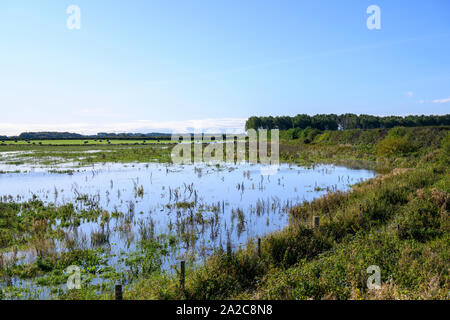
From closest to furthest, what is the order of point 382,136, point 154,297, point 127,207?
point 154,297 < point 127,207 < point 382,136

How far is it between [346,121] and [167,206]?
589ft

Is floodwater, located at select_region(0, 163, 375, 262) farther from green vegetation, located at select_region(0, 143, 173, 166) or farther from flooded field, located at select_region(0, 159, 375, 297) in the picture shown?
green vegetation, located at select_region(0, 143, 173, 166)

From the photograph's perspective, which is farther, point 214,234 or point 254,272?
point 214,234

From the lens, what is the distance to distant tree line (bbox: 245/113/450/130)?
498 ft

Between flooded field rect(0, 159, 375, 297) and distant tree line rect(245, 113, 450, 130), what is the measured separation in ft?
423

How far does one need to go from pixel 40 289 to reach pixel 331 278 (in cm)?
986

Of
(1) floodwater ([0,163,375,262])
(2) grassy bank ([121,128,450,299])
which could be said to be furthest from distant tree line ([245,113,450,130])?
(2) grassy bank ([121,128,450,299])

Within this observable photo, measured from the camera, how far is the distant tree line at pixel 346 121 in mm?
151875

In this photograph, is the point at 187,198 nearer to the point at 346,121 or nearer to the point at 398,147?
the point at 398,147

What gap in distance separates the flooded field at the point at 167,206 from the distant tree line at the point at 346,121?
12900cm
